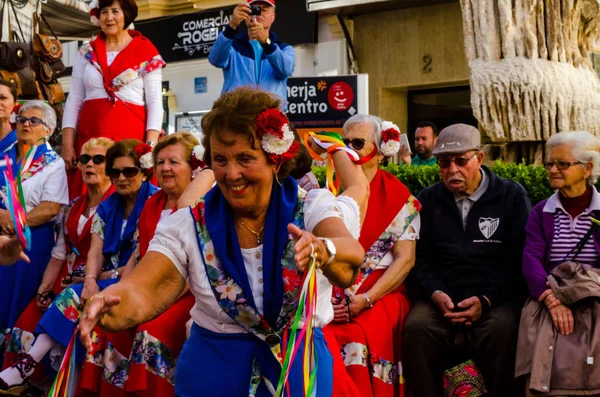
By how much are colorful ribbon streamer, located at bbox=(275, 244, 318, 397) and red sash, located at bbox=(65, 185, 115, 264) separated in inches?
134

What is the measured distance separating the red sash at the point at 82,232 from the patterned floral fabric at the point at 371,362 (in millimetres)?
2216

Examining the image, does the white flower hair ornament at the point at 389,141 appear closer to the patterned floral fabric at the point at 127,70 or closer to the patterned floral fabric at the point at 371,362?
the patterned floral fabric at the point at 371,362

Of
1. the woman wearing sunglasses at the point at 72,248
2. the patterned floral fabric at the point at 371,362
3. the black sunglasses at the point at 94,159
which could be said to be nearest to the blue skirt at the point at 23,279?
the woman wearing sunglasses at the point at 72,248

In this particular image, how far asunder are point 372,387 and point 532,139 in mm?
3220

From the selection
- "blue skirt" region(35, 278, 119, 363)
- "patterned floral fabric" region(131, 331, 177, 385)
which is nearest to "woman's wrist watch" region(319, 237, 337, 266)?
"patterned floral fabric" region(131, 331, 177, 385)

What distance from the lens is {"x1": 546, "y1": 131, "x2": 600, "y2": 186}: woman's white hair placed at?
5406 mm

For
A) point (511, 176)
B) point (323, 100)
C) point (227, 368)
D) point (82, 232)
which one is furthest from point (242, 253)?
point (323, 100)

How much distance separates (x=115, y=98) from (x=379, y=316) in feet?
9.36

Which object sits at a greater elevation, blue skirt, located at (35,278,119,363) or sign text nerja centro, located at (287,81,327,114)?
sign text nerja centro, located at (287,81,327,114)

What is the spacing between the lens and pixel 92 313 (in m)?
2.93

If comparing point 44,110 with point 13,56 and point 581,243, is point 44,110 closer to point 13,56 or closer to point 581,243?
point 13,56

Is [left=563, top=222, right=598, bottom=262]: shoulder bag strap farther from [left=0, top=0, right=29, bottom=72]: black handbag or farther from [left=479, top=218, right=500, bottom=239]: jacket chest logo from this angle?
[left=0, top=0, right=29, bottom=72]: black handbag

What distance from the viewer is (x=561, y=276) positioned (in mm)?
5203

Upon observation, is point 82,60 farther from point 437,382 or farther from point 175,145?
point 437,382
